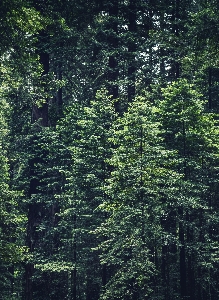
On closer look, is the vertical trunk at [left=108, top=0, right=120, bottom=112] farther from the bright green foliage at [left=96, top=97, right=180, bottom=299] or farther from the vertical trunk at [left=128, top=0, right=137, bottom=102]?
the bright green foliage at [left=96, top=97, right=180, bottom=299]

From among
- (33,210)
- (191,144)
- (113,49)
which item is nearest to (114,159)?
(191,144)

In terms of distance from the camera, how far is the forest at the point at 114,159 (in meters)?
12.8

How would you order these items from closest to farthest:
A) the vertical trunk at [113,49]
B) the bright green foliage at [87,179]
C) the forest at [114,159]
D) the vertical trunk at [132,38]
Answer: the forest at [114,159] → the bright green foliage at [87,179] → the vertical trunk at [113,49] → the vertical trunk at [132,38]

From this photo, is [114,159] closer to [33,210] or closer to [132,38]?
[33,210]

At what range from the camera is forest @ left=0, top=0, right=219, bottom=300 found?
12750 mm

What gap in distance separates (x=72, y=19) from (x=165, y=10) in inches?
216

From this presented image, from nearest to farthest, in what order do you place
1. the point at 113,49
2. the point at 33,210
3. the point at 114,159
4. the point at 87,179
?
1. the point at 114,159
2. the point at 87,179
3. the point at 33,210
4. the point at 113,49

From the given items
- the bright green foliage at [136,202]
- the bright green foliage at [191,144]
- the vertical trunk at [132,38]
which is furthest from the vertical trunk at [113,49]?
the bright green foliage at [136,202]

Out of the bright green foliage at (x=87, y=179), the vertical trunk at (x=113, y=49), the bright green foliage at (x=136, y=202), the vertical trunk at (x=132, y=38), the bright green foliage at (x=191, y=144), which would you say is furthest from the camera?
the vertical trunk at (x=132, y=38)

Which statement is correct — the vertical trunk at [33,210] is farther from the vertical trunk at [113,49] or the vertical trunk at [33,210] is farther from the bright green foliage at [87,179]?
the vertical trunk at [113,49]

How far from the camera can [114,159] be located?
13203 millimetres

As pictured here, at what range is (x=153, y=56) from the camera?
78.3 feet

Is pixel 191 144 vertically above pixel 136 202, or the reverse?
pixel 191 144

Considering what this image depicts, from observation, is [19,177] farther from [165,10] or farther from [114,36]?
[165,10]
